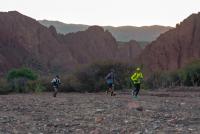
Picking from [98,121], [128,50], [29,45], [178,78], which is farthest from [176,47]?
[98,121]

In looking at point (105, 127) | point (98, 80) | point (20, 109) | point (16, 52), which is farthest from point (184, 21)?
point (105, 127)

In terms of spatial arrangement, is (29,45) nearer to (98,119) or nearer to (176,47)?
(176,47)

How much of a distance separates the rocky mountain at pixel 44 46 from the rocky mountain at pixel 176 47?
9420mm

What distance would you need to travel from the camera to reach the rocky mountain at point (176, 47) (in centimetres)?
8050

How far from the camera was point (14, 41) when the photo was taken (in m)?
97.8

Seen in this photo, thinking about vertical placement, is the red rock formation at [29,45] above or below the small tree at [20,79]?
above

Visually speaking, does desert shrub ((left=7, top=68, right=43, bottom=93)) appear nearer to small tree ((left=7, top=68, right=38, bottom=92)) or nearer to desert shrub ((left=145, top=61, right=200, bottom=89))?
small tree ((left=7, top=68, right=38, bottom=92))

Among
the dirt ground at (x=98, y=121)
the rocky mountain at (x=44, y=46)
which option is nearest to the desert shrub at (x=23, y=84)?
the rocky mountain at (x=44, y=46)

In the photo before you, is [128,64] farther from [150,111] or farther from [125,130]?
[125,130]

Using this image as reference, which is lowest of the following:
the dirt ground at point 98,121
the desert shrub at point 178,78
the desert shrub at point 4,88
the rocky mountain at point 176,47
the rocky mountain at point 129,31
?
the dirt ground at point 98,121

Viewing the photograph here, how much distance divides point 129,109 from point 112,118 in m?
4.05

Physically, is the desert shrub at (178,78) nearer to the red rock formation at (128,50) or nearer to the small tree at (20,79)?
the small tree at (20,79)

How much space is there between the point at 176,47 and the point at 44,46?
28.4 meters

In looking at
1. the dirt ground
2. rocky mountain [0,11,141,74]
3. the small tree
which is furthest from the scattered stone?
rocky mountain [0,11,141,74]
